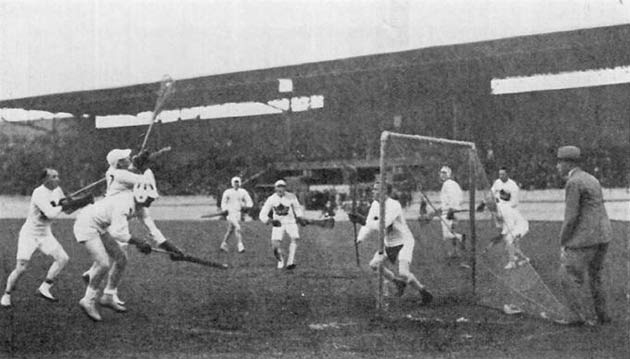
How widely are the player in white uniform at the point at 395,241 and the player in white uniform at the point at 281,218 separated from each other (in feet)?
12.3

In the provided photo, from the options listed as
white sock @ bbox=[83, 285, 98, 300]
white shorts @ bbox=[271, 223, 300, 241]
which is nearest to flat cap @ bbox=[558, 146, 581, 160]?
white sock @ bbox=[83, 285, 98, 300]

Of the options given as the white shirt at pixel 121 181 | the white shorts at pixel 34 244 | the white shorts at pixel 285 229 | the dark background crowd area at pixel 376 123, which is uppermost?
the dark background crowd area at pixel 376 123

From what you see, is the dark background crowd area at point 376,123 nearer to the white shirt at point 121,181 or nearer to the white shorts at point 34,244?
the white shirt at point 121,181

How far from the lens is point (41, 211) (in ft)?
27.4

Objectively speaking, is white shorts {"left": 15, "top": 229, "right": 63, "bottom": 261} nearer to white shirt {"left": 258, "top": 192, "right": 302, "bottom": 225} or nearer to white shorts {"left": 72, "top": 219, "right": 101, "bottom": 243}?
white shorts {"left": 72, "top": 219, "right": 101, "bottom": 243}

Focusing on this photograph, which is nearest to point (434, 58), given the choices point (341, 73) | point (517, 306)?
point (341, 73)

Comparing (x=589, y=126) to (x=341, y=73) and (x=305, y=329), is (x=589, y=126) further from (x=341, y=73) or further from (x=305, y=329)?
(x=305, y=329)

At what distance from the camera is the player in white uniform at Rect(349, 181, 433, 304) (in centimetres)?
812

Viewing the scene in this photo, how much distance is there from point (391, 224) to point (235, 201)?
8168mm

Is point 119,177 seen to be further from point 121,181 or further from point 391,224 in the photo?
point 391,224

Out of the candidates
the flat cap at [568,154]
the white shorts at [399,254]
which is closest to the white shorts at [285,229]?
the white shorts at [399,254]

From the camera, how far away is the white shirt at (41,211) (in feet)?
27.1

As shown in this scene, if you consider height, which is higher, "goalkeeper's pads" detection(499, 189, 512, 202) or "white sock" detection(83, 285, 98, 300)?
"goalkeeper's pads" detection(499, 189, 512, 202)

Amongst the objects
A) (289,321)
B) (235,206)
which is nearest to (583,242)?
(289,321)
